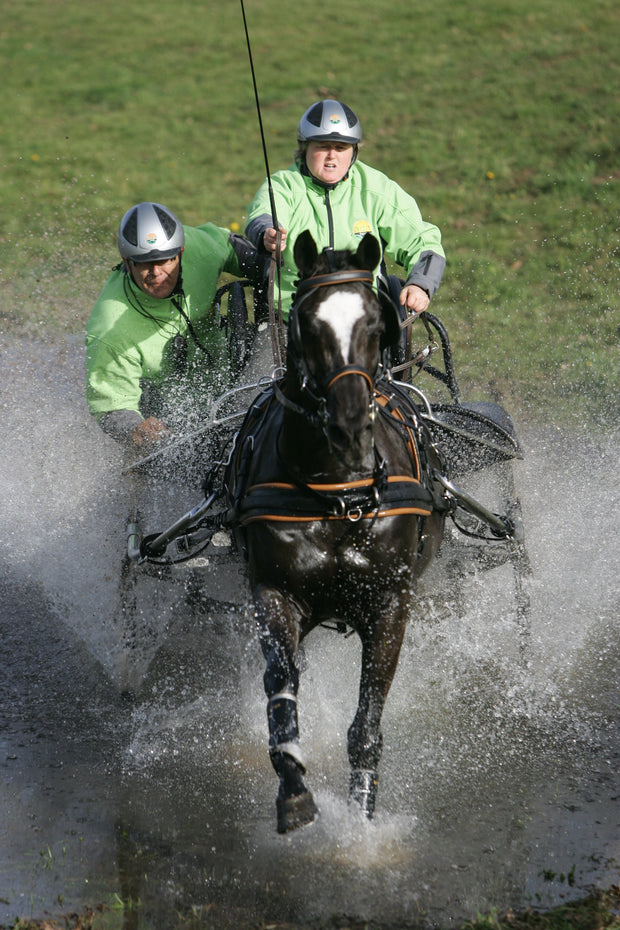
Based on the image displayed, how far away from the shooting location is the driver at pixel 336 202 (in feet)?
17.3

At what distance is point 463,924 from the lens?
330cm

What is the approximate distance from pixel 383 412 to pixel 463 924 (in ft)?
5.96

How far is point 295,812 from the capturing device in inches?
128

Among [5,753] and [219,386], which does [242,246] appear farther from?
[5,753]

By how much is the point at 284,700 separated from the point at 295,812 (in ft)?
1.27

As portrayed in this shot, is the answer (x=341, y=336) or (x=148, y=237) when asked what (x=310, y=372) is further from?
(x=148, y=237)

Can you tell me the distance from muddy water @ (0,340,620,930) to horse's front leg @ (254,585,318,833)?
42 cm

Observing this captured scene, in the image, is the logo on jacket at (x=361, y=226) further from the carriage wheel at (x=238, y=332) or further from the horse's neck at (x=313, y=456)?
the horse's neck at (x=313, y=456)

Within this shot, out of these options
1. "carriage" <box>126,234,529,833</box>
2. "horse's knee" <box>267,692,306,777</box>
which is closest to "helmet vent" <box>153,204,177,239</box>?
"carriage" <box>126,234,529,833</box>

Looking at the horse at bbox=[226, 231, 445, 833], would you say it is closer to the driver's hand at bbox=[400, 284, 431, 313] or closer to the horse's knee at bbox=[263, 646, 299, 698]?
the horse's knee at bbox=[263, 646, 299, 698]

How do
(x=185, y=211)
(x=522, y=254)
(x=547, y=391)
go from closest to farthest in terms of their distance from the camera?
(x=547, y=391)
(x=522, y=254)
(x=185, y=211)

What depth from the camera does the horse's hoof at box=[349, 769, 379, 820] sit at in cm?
359

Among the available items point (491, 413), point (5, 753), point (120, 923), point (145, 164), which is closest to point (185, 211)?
point (145, 164)

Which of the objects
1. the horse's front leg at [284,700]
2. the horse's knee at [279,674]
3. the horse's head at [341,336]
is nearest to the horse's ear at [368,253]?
the horse's head at [341,336]
